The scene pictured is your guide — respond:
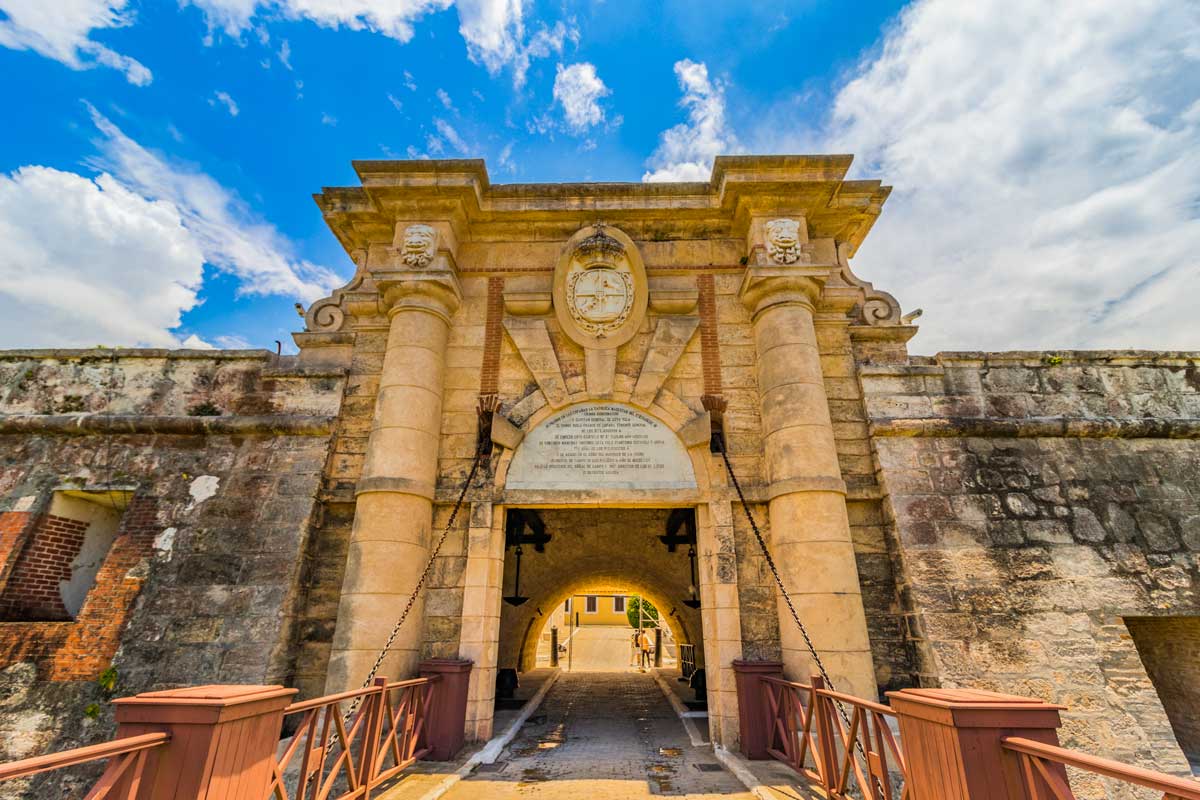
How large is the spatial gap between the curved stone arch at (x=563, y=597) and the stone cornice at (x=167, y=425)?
597 cm

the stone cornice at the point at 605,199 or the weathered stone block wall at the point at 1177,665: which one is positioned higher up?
the stone cornice at the point at 605,199

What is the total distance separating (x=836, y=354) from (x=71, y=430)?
9.25 m

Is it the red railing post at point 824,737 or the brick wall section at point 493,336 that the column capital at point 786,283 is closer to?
the brick wall section at point 493,336

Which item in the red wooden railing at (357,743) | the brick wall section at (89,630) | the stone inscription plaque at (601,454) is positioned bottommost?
the red wooden railing at (357,743)

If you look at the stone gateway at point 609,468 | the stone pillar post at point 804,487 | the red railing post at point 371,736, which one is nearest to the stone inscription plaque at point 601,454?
the stone gateway at point 609,468

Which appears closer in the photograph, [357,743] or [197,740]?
[197,740]

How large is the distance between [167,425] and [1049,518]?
990 cm

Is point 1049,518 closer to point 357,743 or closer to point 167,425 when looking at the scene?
point 357,743

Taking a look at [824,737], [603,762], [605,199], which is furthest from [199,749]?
[605,199]

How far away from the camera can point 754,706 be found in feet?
18.2

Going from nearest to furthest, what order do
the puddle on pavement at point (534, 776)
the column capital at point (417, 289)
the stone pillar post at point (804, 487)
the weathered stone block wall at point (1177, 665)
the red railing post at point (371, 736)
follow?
the red railing post at point (371, 736), the puddle on pavement at point (534, 776), the stone pillar post at point (804, 487), the weathered stone block wall at point (1177, 665), the column capital at point (417, 289)

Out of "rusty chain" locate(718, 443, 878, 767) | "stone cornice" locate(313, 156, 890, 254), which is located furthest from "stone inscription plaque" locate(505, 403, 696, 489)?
"stone cornice" locate(313, 156, 890, 254)

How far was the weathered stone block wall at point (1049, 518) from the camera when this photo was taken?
5.41m

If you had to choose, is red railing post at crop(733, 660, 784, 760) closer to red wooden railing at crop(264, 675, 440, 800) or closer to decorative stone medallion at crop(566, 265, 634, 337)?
red wooden railing at crop(264, 675, 440, 800)
